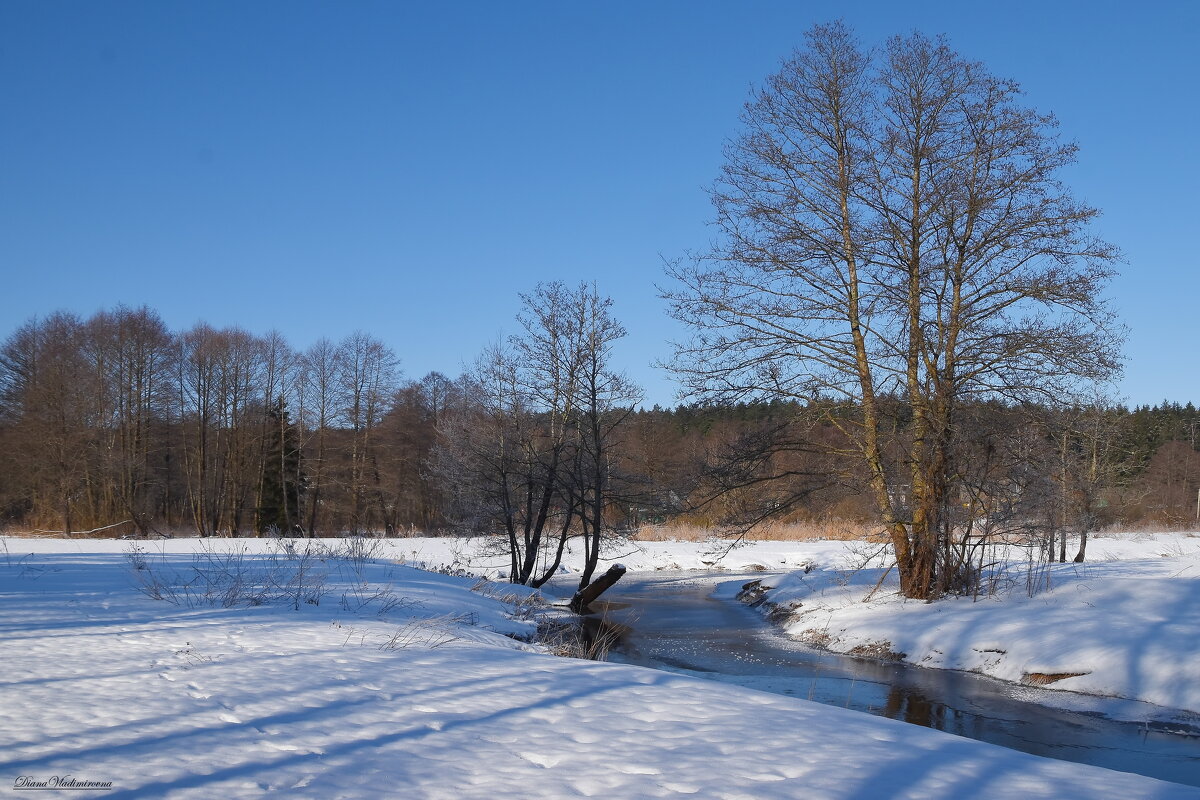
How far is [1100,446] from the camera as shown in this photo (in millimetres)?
22062

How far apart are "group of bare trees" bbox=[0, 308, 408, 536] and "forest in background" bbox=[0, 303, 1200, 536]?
0.31 ft

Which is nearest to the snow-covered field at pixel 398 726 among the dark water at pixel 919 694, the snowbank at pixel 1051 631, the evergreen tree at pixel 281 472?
the dark water at pixel 919 694

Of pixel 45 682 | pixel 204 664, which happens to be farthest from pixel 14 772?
pixel 204 664

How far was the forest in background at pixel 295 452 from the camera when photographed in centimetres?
1596

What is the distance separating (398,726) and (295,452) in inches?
1679

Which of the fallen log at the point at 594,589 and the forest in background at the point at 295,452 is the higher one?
the forest in background at the point at 295,452

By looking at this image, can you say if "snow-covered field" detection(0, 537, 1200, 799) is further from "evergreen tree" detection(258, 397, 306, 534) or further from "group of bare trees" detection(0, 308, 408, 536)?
"evergreen tree" detection(258, 397, 306, 534)

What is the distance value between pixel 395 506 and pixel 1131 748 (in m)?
42.7

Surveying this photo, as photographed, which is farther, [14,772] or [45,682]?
[45,682]

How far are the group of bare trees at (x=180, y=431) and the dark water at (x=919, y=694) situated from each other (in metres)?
24.6

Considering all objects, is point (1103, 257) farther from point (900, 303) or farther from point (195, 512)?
point (195, 512)

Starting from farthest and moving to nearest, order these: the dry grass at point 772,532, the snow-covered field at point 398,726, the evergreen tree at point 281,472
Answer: the evergreen tree at point 281,472 < the dry grass at point 772,532 < the snow-covered field at point 398,726

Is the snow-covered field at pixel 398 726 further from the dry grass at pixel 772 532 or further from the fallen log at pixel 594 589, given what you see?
the dry grass at pixel 772 532

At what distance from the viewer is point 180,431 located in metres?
47.6
